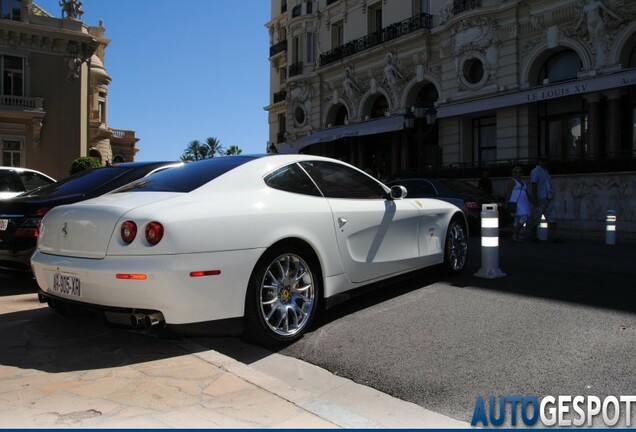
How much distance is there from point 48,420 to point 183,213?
4.91 feet

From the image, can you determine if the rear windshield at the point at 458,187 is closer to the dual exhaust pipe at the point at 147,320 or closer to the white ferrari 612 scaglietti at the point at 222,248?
the white ferrari 612 scaglietti at the point at 222,248

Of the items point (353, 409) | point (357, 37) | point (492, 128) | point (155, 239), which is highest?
point (357, 37)

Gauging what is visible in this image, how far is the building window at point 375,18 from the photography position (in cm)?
2833

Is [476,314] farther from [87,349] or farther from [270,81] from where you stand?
[270,81]

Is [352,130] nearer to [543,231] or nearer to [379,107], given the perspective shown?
[379,107]

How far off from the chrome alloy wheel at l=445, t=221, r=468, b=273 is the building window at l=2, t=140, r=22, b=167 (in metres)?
30.3

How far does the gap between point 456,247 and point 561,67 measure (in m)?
16.4

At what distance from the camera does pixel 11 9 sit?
96.0ft

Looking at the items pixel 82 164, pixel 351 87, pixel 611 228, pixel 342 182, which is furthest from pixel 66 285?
pixel 351 87

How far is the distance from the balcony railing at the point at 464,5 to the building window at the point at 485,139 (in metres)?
4.75

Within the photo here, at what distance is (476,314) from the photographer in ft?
15.7

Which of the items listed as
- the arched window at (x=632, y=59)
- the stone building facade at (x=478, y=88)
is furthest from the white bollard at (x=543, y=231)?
the arched window at (x=632, y=59)

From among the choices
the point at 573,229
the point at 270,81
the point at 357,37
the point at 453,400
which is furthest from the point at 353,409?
the point at 270,81

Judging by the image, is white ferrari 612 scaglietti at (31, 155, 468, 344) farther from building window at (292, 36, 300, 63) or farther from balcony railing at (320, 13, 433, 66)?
building window at (292, 36, 300, 63)
